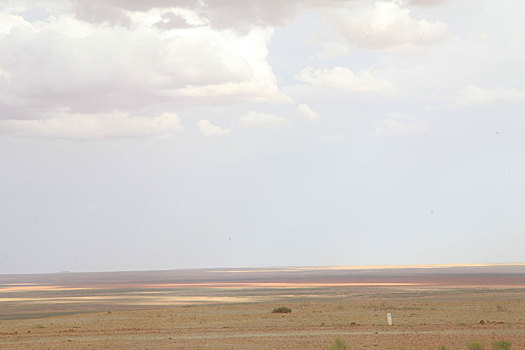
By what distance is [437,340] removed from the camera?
31156 millimetres

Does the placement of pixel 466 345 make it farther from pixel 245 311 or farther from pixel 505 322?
pixel 245 311

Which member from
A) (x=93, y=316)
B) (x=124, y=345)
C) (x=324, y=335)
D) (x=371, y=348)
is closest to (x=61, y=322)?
(x=93, y=316)

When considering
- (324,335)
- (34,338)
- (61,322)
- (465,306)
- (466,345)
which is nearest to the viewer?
(466,345)

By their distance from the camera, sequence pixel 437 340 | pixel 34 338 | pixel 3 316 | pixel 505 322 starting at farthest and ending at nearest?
pixel 3 316
pixel 505 322
pixel 34 338
pixel 437 340

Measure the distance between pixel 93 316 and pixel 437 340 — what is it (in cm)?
3335

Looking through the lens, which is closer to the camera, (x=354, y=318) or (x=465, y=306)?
(x=354, y=318)

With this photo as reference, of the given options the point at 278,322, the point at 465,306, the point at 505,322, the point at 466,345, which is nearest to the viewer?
the point at 466,345

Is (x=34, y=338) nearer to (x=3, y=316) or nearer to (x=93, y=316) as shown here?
(x=93, y=316)

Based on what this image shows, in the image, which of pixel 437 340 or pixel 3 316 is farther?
pixel 3 316

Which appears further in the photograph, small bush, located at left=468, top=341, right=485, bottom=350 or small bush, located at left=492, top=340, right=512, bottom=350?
small bush, located at left=492, top=340, right=512, bottom=350

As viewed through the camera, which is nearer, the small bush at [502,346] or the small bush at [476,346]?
the small bush at [476,346]

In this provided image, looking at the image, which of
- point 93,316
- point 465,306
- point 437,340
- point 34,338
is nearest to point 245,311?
point 93,316

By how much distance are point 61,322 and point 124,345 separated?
20.1 metres

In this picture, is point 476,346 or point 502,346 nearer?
point 476,346
